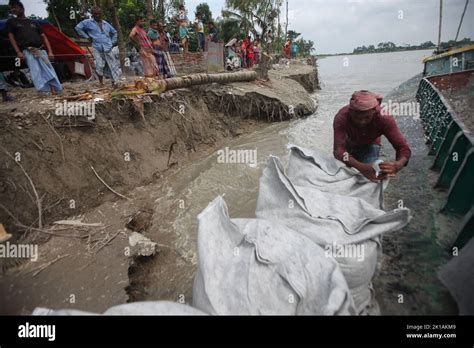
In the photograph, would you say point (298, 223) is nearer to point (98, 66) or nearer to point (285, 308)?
point (285, 308)

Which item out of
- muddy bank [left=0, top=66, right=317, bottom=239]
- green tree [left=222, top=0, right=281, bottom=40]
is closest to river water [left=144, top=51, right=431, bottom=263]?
muddy bank [left=0, top=66, right=317, bottom=239]

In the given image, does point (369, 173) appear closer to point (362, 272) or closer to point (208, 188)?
point (362, 272)

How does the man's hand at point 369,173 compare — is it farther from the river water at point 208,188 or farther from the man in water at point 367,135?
the river water at point 208,188

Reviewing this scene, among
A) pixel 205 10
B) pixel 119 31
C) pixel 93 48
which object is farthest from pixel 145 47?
pixel 205 10

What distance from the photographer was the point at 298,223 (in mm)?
2027

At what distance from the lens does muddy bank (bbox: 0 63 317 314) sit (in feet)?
9.36

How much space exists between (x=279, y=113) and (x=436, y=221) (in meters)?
6.62

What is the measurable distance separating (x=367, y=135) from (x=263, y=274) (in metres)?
1.98

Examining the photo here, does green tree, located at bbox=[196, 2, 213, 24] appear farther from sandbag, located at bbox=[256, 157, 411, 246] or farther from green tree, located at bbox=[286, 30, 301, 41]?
sandbag, located at bbox=[256, 157, 411, 246]

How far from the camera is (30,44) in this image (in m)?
4.91

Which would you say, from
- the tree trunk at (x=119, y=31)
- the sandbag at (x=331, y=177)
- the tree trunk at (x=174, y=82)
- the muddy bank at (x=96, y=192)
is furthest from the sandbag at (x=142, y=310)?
the tree trunk at (x=119, y=31)

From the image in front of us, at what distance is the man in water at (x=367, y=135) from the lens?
2.47 metres
